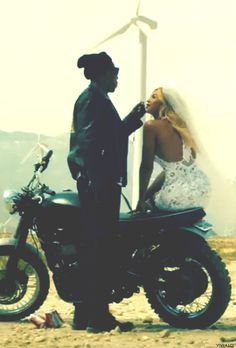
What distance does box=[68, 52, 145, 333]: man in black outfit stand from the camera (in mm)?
6879

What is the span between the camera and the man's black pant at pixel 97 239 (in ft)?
22.8

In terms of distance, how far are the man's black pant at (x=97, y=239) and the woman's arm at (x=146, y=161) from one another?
29cm

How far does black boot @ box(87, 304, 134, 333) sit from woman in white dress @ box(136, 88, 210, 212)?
1045 mm

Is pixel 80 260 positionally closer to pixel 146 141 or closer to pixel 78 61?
pixel 146 141

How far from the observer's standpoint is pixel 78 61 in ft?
23.2

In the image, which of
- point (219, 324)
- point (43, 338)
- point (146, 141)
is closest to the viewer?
point (43, 338)

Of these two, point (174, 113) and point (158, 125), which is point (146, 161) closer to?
point (158, 125)

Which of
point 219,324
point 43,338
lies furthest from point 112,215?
point 219,324

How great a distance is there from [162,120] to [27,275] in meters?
2.14

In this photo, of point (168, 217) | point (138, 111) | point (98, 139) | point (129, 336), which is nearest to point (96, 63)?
point (138, 111)

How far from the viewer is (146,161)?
7.19 metres

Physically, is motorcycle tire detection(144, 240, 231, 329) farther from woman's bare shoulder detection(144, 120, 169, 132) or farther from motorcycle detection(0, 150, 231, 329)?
woman's bare shoulder detection(144, 120, 169, 132)

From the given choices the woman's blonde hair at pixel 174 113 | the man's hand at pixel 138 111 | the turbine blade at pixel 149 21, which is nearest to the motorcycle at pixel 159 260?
the woman's blonde hair at pixel 174 113

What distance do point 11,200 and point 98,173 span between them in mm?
1197
